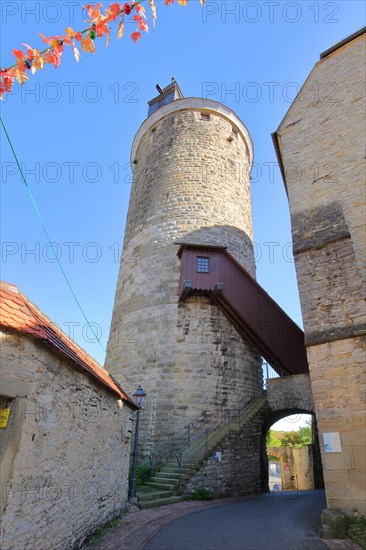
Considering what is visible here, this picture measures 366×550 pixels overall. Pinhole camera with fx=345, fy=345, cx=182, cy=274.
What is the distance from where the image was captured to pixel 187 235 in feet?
42.9

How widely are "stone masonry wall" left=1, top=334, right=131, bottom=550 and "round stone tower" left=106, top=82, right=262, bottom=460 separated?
5473 millimetres

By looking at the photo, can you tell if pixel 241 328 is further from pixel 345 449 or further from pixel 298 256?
pixel 345 449

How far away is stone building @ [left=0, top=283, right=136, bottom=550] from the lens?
3131mm

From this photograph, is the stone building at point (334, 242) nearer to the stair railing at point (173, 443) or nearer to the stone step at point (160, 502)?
the stone step at point (160, 502)

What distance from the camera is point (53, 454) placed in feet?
12.2

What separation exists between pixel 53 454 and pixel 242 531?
3.45 m

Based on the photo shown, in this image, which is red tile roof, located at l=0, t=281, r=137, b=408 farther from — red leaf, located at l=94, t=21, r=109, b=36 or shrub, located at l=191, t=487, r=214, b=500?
shrub, located at l=191, t=487, r=214, b=500

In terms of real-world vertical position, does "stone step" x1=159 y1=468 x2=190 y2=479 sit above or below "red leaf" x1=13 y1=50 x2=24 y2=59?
below

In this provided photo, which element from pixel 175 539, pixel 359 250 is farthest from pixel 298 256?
pixel 175 539

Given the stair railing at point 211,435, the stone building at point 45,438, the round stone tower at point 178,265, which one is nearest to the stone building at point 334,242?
the stone building at point 45,438

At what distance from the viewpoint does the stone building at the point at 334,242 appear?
545 centimetres

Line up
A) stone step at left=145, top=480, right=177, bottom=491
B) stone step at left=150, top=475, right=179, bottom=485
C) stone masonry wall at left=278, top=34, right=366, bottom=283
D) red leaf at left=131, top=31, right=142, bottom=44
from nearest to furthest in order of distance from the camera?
red leaf at left=131, top=31, right=142, bottom=44 < stone masonry wall at left=278, top=34, right=366, bottom=283 < stone step at left=145, top=480, right=177, bottom=491 < stone step at left=150, top=475, right=179, bottom=485

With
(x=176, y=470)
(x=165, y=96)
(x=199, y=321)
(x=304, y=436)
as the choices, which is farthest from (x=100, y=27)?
(x=304, y=436)

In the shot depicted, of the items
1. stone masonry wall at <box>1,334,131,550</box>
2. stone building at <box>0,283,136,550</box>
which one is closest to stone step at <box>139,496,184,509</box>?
stone masonry wall at <box>1,334,131,550</box>
